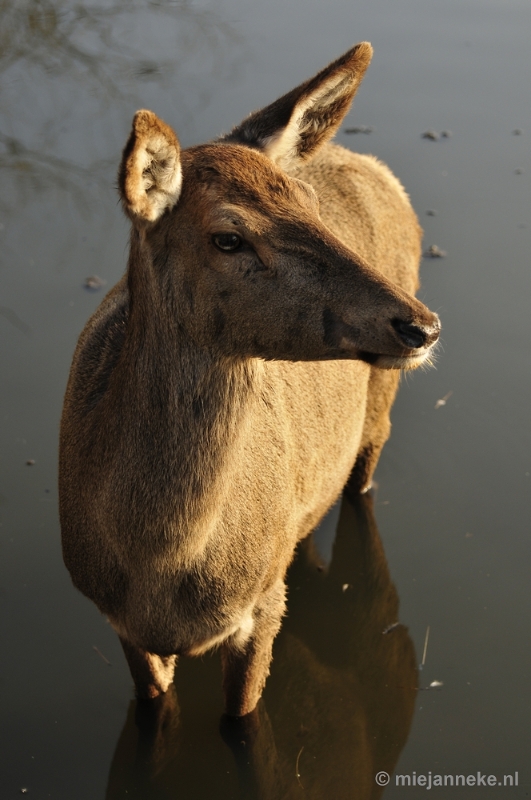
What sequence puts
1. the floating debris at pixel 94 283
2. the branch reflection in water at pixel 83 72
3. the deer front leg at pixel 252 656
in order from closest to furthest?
the deer front leg at pixel 252 656
the floating debris at pixel 94 283
the branch reflection in water at pixel 83 72

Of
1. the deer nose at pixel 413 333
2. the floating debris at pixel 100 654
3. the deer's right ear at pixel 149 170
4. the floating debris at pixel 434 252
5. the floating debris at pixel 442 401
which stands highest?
the deer's right ear at pixel 149 170

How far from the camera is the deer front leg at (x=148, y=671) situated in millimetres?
4125

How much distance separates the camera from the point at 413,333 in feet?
8.71

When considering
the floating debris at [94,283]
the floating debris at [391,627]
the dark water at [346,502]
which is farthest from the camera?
the floating debris at [94,283]

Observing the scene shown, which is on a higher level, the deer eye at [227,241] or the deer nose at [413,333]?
the deer eye at [227,241]

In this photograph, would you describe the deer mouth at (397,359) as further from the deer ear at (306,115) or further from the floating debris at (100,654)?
the floating debris at (100,654)

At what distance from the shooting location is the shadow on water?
4.21 m

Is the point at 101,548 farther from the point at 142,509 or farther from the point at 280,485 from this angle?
the point at 280,485

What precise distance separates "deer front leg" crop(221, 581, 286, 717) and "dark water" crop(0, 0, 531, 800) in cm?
30

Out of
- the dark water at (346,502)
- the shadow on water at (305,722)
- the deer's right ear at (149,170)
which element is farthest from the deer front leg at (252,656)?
the deer's right ear at (149,170)

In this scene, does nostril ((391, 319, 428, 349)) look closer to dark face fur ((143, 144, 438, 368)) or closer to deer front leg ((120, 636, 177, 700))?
dark face fur ((143, 144, 438, 368))

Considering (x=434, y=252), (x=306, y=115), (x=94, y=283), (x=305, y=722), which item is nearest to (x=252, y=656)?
(x=305, y=722)

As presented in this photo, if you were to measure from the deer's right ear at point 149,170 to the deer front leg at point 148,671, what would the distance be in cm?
218

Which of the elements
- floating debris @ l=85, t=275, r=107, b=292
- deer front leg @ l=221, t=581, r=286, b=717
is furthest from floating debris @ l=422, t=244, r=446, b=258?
deer front leg @ l=221, t=581, r=286, b=717
